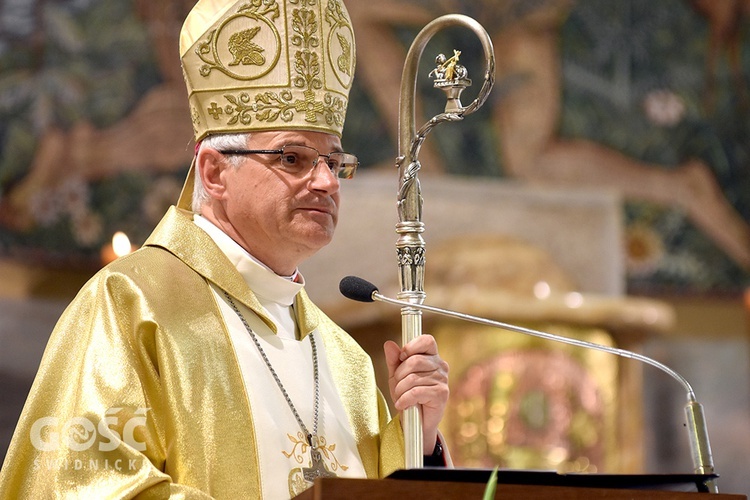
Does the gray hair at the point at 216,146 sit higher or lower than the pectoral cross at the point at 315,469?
higher

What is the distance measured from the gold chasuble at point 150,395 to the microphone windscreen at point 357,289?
0.36m

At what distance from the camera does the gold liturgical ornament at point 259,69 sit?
3287mm


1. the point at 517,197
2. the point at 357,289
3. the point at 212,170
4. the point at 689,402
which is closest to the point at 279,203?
the point at 212,170

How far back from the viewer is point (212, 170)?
10.7 feet

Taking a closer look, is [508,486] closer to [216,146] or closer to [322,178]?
[322,178]

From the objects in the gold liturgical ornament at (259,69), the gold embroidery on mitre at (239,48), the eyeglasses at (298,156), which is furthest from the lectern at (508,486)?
the gold embroidery on mitre at (239,48)

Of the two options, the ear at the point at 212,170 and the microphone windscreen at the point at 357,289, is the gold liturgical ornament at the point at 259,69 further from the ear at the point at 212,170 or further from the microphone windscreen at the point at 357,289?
the microphone windscreen at the point at 357,289

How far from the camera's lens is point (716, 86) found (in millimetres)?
9328

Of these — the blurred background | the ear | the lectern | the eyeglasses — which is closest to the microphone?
the lectern

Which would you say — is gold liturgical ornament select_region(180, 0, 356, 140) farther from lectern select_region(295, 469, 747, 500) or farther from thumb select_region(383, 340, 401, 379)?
lectern select_region(295, 469, 747, 500)

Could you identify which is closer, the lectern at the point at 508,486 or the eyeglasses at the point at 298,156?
the lectern at the point at 508,486

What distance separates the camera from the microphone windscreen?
9.36 feet

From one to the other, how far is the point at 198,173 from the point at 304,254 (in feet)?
1.23

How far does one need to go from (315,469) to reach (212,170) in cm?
84
